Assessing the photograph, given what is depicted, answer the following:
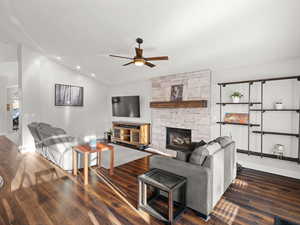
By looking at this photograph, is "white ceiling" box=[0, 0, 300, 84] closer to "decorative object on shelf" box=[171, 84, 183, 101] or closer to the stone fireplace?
the stone fireplace

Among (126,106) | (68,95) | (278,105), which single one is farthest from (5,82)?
(278,105)

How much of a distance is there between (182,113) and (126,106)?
251 cm

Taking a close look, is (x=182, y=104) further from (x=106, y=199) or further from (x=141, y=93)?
(x=106, y=199)

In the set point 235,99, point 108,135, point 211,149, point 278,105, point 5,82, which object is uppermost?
point 5,82

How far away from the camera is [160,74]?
5148 millimetres

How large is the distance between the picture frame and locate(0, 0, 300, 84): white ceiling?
0.55m

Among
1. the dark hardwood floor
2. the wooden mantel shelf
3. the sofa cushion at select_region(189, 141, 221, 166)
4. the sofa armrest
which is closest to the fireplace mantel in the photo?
the wooden mantel shelf

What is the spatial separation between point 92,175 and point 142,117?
312 cm

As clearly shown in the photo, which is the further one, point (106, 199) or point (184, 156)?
point (106, 199)

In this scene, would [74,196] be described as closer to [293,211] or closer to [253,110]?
[293,211]

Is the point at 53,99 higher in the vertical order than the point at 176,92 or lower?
lower

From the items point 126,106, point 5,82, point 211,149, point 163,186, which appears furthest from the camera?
point 5,82

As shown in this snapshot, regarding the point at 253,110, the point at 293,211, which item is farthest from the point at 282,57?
the point at 293,211

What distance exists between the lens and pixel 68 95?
6121mm
